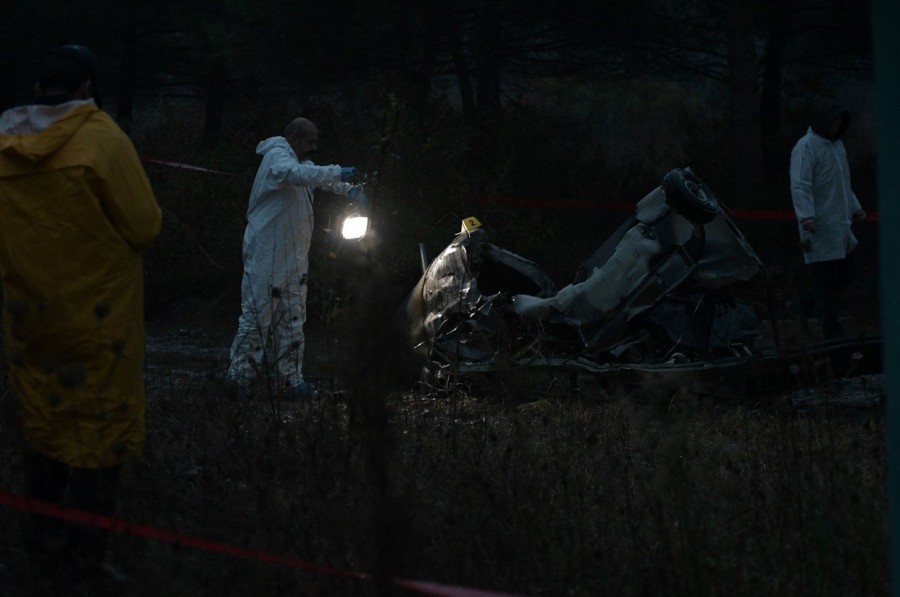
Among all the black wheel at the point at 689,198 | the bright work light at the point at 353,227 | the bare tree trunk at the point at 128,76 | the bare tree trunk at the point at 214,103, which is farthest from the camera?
the bare tree trunk at the point at 128,76

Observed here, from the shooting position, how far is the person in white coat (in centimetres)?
865

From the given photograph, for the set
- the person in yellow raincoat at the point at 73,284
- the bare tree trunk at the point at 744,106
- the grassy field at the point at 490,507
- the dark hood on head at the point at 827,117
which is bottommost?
the grassy field at the point at 490,507

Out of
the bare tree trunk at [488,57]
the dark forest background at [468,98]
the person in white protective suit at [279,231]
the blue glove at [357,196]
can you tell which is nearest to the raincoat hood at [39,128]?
the blue glove at [357,196]

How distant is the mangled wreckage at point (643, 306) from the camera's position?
6.80m

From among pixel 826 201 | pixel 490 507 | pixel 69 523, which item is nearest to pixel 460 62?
pixel 826 201

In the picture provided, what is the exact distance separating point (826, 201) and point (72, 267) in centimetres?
626

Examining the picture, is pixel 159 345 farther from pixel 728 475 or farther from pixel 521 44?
pixel 728 475

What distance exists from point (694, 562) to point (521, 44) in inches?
533

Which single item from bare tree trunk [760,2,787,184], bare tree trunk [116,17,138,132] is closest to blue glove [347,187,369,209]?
bare tree trunk [760,2,787,184]

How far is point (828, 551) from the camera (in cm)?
370

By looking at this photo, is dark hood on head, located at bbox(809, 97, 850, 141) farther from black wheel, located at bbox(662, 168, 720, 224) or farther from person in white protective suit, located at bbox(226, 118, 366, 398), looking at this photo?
person in white protective suit, located at bbox(226, 118, 366, 398)

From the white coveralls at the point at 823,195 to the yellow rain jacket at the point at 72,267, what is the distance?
19.4 feet

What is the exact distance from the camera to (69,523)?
12.1ft

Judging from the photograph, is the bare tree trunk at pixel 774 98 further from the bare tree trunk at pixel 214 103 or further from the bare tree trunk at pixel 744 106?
the bare tree trunk at pixel 214 103
